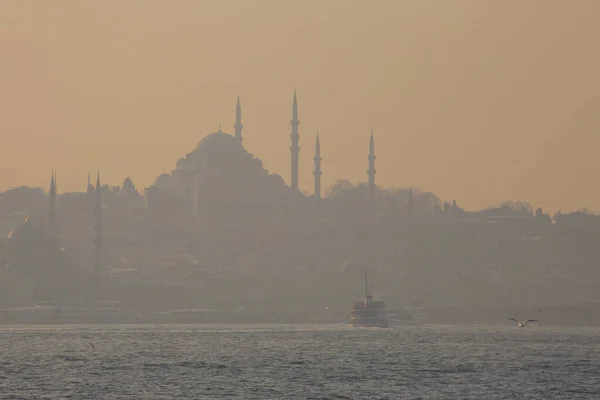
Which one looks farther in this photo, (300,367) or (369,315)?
(369,315)

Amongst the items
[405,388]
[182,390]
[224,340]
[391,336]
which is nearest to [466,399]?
[405,388]

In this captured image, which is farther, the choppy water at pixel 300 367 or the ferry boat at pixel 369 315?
the ferry boat at pixel 369 315

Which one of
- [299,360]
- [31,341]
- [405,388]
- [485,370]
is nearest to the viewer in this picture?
[405,388]

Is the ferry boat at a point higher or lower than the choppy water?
higher

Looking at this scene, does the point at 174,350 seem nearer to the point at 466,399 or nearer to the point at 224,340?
the point at 224,340

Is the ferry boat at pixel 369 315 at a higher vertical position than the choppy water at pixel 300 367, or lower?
higher

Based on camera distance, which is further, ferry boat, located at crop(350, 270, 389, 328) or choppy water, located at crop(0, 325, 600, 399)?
ferry boat, located at crop(350, 270, 389, 328)

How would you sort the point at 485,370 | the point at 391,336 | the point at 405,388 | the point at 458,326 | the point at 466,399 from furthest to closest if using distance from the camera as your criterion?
1. the point at 458,326
2. the point at 391,336
3. the point at 485,370
4. the point at 405,388
5. the point at 466,399

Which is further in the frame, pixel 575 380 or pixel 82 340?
pixel 82 340
